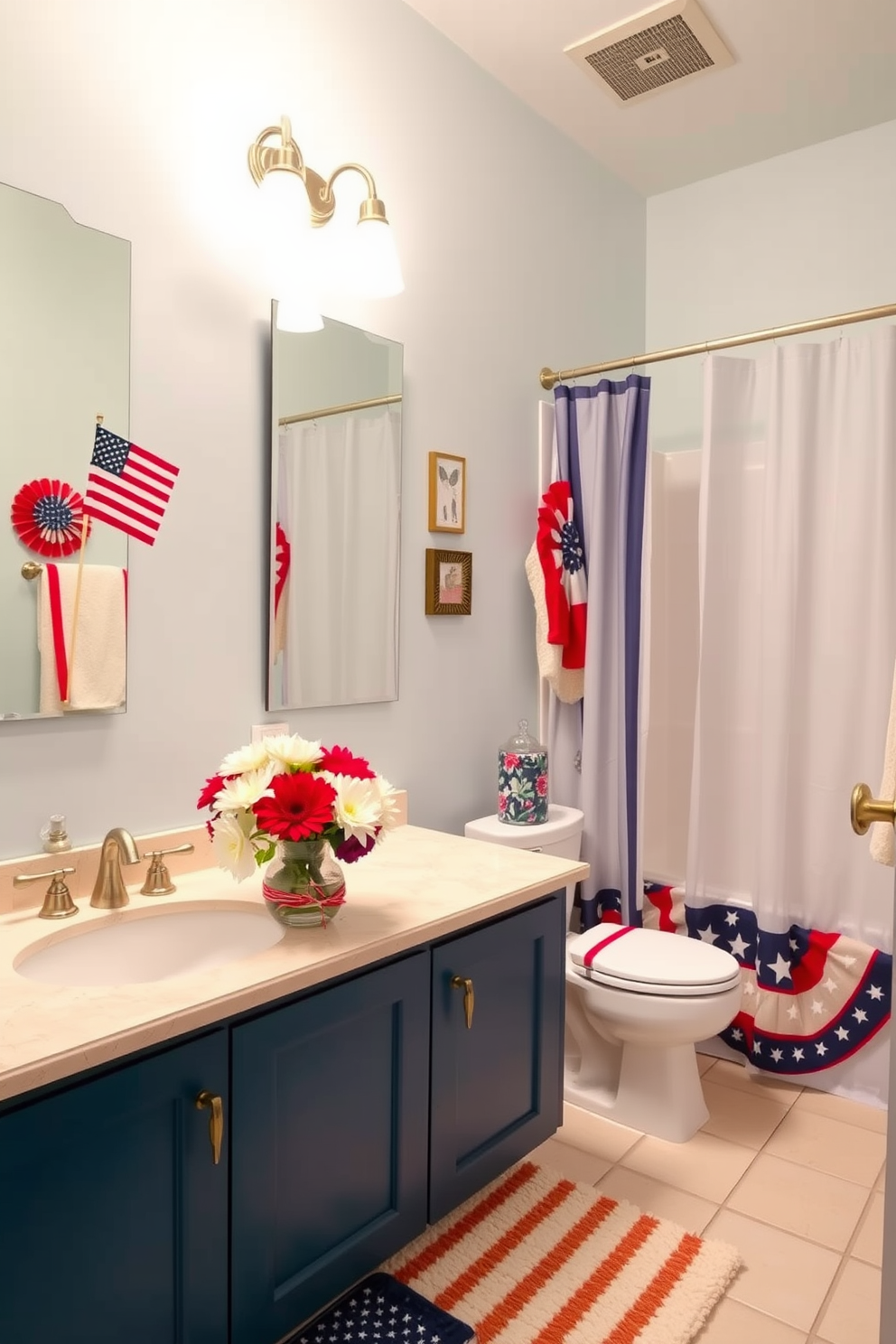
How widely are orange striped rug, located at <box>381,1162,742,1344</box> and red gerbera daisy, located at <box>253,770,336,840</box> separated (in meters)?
0.95

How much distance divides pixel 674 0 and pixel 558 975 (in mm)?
2312

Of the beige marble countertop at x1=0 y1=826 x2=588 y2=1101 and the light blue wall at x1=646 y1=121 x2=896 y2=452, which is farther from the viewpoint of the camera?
the light blue wall at x1=646 y1=121 x2=896 y2=452

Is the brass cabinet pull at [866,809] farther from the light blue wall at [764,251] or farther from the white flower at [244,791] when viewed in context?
the light blue wall at [764,251]

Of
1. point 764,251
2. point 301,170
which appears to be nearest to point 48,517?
point 301,170

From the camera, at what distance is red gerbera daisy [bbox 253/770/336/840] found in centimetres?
144

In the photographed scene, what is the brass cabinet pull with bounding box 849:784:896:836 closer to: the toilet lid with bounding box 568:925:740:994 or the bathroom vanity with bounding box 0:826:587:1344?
the bathroom vanity with bounding box 0:826:587:1344

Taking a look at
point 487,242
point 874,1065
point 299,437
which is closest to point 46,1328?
point 299,437

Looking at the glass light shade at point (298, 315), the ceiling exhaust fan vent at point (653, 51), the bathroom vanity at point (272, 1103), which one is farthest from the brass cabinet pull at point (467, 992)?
the ceiling exhaust fan vent at point (653, 51)

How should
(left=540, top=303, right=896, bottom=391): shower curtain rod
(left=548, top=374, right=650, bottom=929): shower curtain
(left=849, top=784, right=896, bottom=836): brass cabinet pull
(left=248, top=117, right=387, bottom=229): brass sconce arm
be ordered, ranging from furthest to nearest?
1. (left=548, top=374, right=650, bottom=929): shower curtain
2. (left=540, top=303, right=896, bottom=391): shower curtain rod
3. (left=248, top=117, right=387, bottom=229): brass sconce arm
4. (left=849, top=784, right=896, bottom=836): brass cabinet pull

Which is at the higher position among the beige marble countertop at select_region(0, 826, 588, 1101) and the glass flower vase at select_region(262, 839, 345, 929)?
the glass flower vase at select_region(262, 839, 345, 929)

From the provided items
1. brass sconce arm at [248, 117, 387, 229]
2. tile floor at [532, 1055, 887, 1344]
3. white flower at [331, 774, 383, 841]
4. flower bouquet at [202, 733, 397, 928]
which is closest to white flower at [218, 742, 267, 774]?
flower bouquet at [202, 733, 397, 928]

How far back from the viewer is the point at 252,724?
1.99m

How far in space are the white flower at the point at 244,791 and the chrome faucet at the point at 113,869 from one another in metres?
0.22

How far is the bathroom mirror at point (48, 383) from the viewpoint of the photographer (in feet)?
5.09
